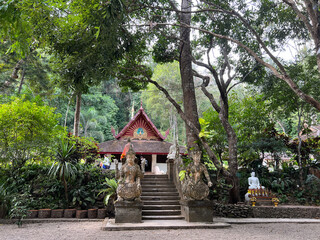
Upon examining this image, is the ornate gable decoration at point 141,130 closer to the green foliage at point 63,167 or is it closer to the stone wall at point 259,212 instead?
the green foliage at point 63,167

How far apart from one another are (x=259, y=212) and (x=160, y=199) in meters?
3.21

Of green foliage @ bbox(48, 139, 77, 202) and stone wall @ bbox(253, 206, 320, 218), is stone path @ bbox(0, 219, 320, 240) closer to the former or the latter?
stone wall @ bbox(253, 206, 320, 218)

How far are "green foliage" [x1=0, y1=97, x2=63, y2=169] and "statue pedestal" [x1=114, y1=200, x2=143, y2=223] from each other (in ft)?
12.9

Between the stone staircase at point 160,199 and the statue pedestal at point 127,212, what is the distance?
567 mm

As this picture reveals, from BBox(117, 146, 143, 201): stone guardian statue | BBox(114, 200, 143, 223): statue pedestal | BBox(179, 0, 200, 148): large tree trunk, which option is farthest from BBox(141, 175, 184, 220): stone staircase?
BBox(179, 0, 200, 148): large tree trunk

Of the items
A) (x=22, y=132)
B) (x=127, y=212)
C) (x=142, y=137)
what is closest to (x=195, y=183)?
(x=127, y=212)

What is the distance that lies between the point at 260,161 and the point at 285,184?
1.48m

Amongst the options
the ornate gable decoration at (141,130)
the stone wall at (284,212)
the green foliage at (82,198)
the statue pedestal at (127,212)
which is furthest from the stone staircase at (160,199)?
the ornate gable decoration at (141,130)

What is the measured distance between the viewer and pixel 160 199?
27.2 ft

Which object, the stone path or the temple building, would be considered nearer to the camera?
the stone path

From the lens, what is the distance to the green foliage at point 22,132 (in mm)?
8797

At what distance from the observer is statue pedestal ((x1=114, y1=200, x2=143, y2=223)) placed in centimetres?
645

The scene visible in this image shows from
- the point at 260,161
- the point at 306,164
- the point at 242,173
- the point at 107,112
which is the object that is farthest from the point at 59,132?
the point at 107,112

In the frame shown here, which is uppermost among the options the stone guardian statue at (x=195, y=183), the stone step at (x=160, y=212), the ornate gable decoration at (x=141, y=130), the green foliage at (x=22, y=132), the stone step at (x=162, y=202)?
the ornate gable decoration at (x=141, y=130)
